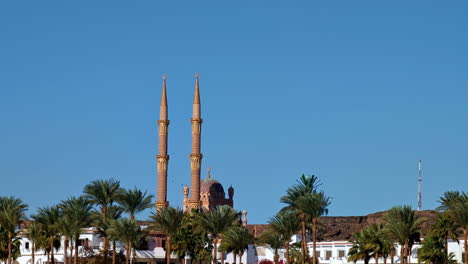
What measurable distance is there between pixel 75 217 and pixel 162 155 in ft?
129

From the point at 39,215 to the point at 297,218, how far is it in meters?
28.3

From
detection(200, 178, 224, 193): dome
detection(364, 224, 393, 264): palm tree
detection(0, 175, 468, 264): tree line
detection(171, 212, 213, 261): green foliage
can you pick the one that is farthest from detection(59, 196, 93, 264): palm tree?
detection(200, 178, 224, 193): dome

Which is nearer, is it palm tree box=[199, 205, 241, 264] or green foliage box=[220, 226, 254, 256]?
palm tree box=[199, 205, 241, 264]

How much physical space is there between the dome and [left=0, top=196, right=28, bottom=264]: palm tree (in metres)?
79.2

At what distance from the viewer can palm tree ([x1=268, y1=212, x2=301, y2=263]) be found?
325 feet

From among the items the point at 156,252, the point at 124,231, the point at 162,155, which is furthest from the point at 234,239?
the point at 162,155

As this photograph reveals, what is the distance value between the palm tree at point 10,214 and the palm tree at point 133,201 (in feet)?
34.6

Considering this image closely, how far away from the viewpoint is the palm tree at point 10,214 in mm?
96812

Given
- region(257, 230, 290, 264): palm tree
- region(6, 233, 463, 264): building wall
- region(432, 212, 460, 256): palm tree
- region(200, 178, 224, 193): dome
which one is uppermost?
region(200, 178, 224, 193): dome

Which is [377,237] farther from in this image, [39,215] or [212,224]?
[39,215]

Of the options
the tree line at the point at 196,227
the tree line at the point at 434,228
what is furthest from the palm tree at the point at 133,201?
the tree line at the point at 434,228

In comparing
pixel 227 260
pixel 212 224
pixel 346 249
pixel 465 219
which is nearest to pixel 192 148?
pixel 227 260

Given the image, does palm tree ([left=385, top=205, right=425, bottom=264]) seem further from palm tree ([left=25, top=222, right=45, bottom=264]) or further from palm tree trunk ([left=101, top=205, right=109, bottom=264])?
palm tree ([left=25, top=222, right=45, bottom=264])

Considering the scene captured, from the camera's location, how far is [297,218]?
10000cm
